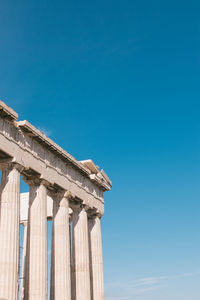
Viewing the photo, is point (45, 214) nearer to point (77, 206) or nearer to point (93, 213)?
point (77, 206)

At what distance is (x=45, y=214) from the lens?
45344mm

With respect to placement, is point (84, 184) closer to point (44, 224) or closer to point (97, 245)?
point (97, 245)

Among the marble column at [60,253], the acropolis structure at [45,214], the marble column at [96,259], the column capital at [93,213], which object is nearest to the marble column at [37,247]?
the acropolis structure at [45,214]

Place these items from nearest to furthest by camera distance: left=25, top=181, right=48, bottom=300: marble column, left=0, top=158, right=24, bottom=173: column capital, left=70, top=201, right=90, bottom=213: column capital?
left=25, top=181, right=48, bottom=300: marble column → left=0, top=158, right=24, bottom=173: column capital → left=70, top=201, right=90, bottom=213: column capital

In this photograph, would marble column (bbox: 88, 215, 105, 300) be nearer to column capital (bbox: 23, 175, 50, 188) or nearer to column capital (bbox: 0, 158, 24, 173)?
column capital (bbox: 23, 175, 50, 188)

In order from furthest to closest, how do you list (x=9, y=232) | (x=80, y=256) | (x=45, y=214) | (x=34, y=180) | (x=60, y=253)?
(x=80, y=256) < (x=60, y=253) < (x=34, y=180) < (x=45, y=214) < (x=9, y=232)

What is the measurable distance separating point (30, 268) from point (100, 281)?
1783 centimetres

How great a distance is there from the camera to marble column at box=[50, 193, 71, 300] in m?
46.0

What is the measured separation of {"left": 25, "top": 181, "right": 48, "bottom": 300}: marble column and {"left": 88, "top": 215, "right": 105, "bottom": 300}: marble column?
1586cm

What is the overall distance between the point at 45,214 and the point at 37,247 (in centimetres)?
403

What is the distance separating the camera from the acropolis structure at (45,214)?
39.0 m

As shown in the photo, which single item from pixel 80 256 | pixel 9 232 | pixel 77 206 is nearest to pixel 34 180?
pixel 9 232

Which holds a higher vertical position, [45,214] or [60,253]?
[45,214]

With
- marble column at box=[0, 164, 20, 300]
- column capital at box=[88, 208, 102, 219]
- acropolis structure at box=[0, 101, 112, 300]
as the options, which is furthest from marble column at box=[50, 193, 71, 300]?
marble column at box=[0, 164, 20, 300]
